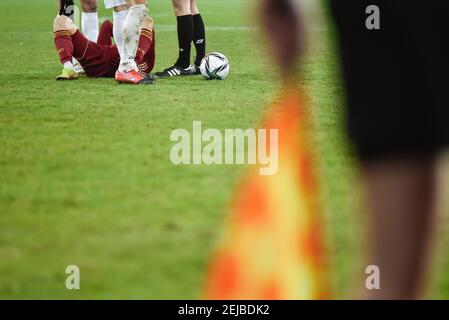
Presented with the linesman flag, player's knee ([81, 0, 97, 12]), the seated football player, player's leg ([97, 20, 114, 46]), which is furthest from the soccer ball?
the linesman flag

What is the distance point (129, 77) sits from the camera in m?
5.91

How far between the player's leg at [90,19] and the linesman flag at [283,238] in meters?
5.71

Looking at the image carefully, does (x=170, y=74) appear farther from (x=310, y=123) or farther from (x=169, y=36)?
(x=169, y=36)

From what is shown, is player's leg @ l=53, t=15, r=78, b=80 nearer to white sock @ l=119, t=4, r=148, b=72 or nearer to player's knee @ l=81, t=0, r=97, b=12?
white sock @ l=119, t=4, r=148, b=72

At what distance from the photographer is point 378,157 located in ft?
4.22

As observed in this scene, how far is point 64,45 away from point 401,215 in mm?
5257

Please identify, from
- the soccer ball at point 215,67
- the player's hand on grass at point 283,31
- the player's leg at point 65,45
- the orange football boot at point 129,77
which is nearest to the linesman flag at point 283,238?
the player's hand on grass at point 283,31

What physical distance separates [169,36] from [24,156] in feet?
27.7

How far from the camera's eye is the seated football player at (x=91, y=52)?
6.25 meters

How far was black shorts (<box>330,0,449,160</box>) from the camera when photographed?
50.4 inches

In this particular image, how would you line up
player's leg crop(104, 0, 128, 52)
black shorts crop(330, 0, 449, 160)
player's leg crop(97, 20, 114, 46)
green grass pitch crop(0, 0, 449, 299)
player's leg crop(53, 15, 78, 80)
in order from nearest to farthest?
black shorts crop(330, 0, 449, 160) → green grass pitch crop(0, 0, 449, 299) → player's leg crop(53, 15, 78, 80) → player's leg crop(104, 0, 128, 52) → player's leg crop(97, 20, 114, 46)

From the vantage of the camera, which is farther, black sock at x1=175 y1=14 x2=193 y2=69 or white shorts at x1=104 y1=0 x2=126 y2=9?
black sock at x1=175 y1=14 x2=193 y2=69

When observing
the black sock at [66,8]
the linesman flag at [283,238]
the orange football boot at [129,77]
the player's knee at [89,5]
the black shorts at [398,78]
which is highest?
the player's knee at [89,5]

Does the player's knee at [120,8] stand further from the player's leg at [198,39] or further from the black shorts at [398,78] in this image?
the black shorts at [398,78]
